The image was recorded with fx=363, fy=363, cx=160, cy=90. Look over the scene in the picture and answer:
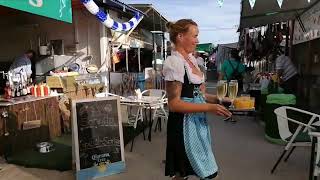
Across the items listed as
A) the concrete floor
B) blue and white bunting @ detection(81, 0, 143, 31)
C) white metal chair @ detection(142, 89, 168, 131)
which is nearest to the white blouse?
the concrete floor

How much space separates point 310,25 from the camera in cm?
757

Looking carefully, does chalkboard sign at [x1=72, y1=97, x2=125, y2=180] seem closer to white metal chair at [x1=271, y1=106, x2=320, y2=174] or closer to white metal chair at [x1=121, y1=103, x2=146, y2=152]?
white metal chair at [x1=121, y1=103, x2=146, y2=152]

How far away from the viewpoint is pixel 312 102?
8.06 metres

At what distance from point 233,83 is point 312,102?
241 inches

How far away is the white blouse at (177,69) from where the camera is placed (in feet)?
8.27

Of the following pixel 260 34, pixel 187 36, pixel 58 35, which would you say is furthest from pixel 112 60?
pixel 187 36

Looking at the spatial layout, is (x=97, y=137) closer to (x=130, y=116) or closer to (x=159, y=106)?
(x=159, y=106)

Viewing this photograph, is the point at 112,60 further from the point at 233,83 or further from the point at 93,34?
the point at 233,83

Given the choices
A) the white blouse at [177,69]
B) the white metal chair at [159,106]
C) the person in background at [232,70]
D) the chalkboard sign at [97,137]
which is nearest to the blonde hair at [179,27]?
the white blouse at [177,69]

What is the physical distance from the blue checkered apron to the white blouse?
0.35 ft

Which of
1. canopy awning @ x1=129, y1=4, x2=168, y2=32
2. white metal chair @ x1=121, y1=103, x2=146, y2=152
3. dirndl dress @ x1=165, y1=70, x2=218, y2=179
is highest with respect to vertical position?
canopy awning @ x1=129, y1=4, x2=168, y2=32

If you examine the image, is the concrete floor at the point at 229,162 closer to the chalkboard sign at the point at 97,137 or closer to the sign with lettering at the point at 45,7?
the chalkboard sign at the point at 97,137

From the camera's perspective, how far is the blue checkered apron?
8.68 ft

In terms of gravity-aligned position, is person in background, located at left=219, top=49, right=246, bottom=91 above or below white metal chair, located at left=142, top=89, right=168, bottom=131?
above
